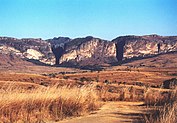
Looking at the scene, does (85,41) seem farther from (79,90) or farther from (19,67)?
(79,90)

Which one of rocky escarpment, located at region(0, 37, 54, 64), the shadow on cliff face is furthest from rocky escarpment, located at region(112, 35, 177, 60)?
rocky escarpment, located at region(0, 37, 54, 64)

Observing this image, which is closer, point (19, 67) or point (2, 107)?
point (2, 107)

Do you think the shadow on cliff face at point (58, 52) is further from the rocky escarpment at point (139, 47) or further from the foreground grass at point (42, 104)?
the foreground grass at point (42, 104)

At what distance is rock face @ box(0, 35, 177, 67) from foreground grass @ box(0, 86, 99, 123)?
141461 millimetres

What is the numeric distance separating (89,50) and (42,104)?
153 m

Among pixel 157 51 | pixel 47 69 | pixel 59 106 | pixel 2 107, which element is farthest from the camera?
pixel 157 51

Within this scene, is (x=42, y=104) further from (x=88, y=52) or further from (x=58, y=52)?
(x=58, y=52)

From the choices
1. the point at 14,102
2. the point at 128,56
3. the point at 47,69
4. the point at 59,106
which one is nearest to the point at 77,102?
the point at 59,106

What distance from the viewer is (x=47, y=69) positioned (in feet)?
424

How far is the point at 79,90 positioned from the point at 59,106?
64.0 inches

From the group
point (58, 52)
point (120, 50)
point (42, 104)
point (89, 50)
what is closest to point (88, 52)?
point (89, 50)

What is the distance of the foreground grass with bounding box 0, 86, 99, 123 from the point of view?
12.1m

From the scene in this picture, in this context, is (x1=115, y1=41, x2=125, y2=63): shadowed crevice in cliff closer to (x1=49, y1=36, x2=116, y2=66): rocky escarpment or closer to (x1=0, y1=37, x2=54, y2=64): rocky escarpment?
(x1=49, y1=36, x2=116, y2=66): rocky escarpment

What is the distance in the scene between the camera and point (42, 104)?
13.2 meters
